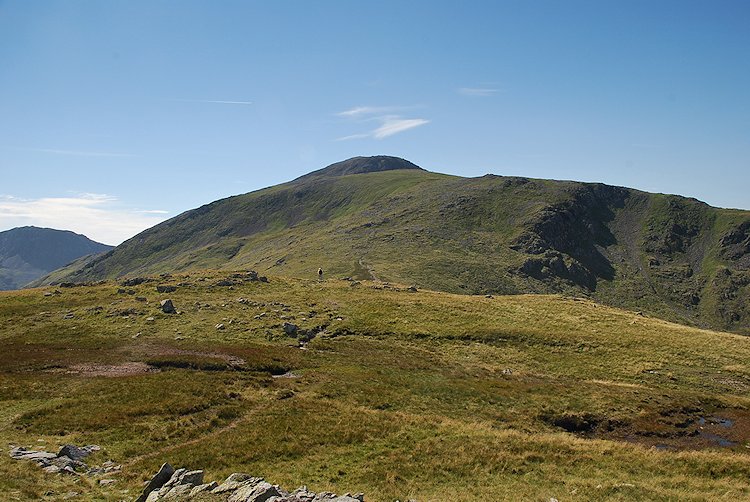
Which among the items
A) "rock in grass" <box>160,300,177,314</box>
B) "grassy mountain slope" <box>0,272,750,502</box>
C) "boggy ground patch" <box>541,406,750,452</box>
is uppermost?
"rock in grass" <box>160,300,177,314</box>

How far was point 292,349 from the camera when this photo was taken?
45.6 m

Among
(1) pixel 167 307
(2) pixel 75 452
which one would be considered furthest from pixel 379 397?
(1) pixel 167 307

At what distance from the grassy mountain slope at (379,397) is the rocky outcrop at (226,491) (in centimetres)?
192

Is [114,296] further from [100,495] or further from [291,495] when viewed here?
[291,495]

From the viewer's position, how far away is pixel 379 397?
110ft

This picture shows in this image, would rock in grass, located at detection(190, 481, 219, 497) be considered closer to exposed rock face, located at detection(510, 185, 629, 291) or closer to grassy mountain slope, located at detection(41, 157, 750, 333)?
grassy mountain slope, located at detection(41, 157, 750, 333)

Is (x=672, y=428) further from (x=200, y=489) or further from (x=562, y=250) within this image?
(x=562, y=250)

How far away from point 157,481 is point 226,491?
334cm

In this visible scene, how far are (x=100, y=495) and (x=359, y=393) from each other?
19.1 meters

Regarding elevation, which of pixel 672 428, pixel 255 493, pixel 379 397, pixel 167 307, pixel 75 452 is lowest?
pixel 672 428

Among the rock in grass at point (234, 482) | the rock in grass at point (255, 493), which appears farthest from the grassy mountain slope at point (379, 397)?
the rock in grass at point (255, 493)

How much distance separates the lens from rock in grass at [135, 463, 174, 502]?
57.1 ft

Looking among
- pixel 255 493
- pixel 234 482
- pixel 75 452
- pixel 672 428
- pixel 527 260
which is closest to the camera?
pixel 255 493

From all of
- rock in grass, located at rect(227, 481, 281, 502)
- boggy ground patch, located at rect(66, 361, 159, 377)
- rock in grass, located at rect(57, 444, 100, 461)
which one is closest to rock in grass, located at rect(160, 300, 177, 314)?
boggy ground patch, located at rect(66, 361, 159, 377)
